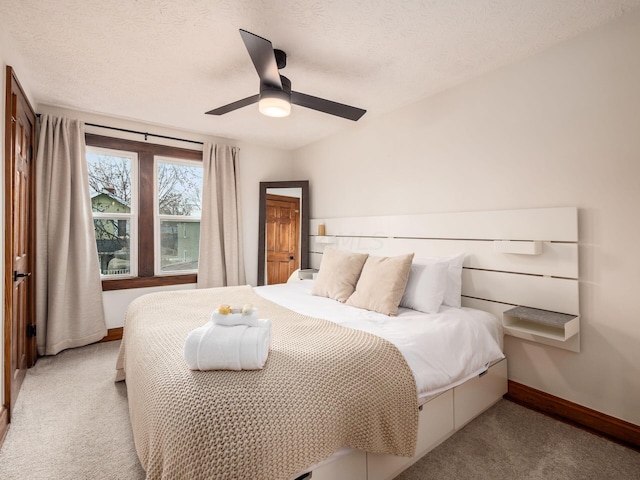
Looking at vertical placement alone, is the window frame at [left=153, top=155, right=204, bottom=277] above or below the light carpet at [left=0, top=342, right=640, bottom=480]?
above

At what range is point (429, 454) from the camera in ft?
5.86

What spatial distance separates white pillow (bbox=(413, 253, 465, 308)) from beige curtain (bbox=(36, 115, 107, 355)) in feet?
11.0

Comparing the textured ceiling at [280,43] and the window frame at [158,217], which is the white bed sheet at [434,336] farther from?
the window frame at [158,217]

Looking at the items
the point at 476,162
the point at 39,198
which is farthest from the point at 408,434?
the point at 39,198

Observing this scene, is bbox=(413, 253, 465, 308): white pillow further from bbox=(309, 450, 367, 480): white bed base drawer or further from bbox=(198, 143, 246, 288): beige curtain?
bbox=(198, 143, 246, 288): beige curtain

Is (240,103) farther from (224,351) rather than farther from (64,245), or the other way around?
(64,245)

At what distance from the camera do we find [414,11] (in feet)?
6.07

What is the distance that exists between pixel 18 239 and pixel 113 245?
45.5 inches

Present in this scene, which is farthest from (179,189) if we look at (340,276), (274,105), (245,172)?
(340,276)

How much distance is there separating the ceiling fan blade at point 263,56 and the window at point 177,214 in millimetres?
2441

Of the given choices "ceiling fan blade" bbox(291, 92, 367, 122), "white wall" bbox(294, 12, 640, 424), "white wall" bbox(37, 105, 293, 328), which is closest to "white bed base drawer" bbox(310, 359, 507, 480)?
"white wall" bbox(294, 12, 640, 424)

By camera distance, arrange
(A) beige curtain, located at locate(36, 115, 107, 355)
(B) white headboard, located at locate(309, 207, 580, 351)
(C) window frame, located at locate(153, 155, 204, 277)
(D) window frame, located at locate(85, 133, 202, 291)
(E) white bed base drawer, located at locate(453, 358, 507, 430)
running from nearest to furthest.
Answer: (E) white bed base drawer, located at locate(453, 358, 507, 430) < (B) white headboard, located at locate(309, 207, 580, 351) < (A) beige curtain, located at locate(36, 115, 107, 355) < (D) window frame, located at locate(85, 133, 202, 291) < (C) window frame, located at locate(153, 155, 204, 277)

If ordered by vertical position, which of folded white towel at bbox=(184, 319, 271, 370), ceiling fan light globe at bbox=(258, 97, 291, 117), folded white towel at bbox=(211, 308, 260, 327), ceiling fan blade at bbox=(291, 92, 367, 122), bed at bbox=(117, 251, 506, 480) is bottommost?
bed at bbox=(117, 251, 506, 480)

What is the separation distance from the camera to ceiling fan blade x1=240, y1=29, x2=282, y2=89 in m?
1.65
